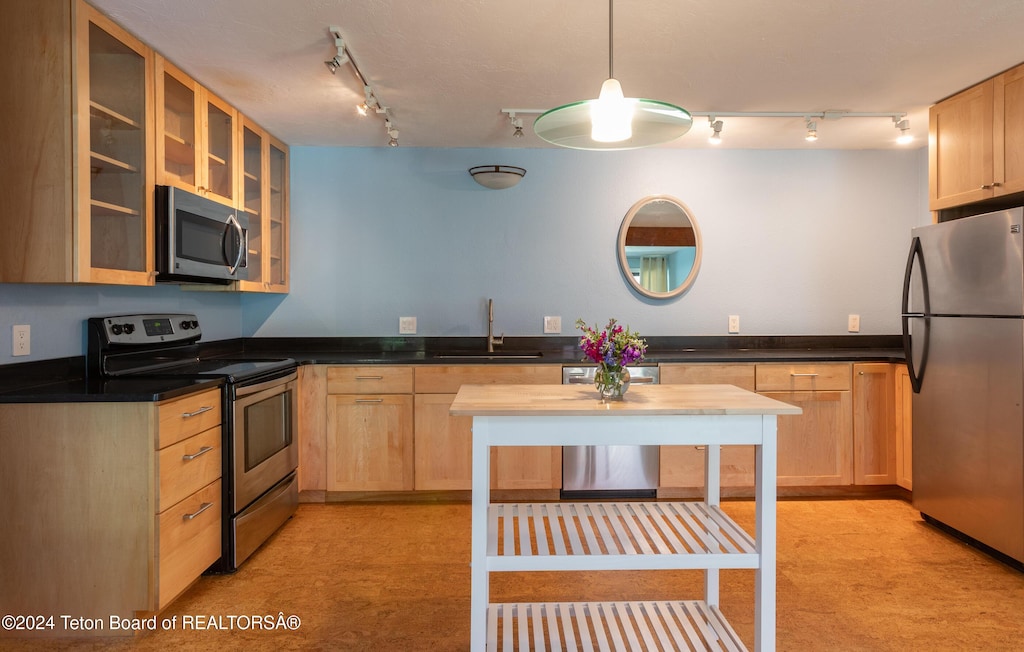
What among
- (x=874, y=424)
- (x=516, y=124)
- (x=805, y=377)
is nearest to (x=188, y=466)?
(x=516, y=124)

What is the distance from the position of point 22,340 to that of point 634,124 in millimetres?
2374

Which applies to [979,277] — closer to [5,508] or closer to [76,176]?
[76,176]

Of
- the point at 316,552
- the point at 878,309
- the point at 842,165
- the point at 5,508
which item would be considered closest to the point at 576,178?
the point at 842,165

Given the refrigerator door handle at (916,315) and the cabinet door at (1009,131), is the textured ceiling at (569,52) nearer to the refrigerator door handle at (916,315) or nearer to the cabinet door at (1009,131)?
the cabinet door at (1009,131)

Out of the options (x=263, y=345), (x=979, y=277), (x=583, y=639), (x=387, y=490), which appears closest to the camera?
(x=583, y=639)

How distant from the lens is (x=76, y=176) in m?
2.09

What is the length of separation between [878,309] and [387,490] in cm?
350

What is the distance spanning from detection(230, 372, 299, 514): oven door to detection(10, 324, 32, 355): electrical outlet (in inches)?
29.7

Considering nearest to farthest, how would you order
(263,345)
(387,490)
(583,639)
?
1. (583,639)
2. (387,490)
3. (263,345)

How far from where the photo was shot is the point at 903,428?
3.64 metres

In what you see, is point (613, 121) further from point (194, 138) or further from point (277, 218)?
point (277, 218)

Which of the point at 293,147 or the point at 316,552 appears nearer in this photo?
the point at 316,552

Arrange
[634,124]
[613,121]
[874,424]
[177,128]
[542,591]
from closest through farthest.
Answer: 1. [613,121]
2. [634,124]
3. [542,591]
4. [177,128]
5. [874,424]

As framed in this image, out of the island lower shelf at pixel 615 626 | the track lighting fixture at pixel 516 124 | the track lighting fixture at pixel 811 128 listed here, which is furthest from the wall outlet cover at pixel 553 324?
the island lower shelf at pixel 615 626
